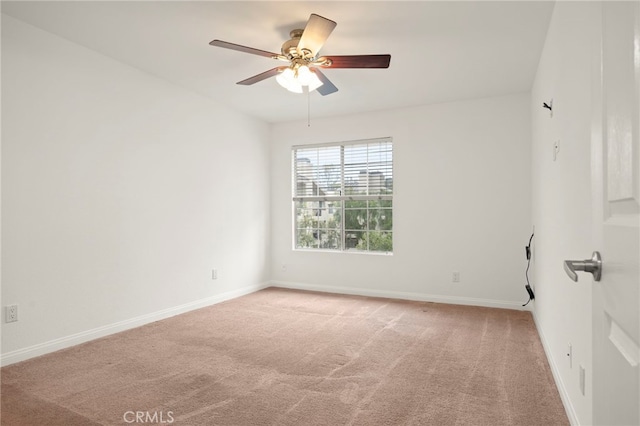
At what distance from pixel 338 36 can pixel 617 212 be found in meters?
2.76

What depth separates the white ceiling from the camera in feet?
8.75

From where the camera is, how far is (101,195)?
137 inches

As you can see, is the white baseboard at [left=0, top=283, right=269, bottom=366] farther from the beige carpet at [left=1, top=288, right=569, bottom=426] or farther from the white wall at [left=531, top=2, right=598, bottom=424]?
the white wall at [left=531, top=2, right=598, bottom=424]

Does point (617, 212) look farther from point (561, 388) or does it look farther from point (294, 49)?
point (294, 49)

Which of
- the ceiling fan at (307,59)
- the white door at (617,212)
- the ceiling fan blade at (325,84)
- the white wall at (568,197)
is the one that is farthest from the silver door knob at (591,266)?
the ceiling fan blade at (325,84)

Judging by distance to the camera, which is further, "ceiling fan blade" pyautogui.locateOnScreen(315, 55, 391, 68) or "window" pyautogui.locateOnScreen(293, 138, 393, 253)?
"window" pyautogui.locateOnScreen(293, 138, 393, 253)

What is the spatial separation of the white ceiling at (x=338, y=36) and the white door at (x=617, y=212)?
2.15 metres

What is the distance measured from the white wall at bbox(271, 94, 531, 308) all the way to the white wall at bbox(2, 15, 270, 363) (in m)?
1.93

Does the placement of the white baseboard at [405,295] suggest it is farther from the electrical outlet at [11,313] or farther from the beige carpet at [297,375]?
the electrical outlet at [11,313]

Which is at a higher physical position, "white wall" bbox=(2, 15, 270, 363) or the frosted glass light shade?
the frosted glass light shade

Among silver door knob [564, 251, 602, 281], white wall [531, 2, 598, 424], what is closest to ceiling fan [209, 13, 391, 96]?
white wall [531, 2, 598, 424]

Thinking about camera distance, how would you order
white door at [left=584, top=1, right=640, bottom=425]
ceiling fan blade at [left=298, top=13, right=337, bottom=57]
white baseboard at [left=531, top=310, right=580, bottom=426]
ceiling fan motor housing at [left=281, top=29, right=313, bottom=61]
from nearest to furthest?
1. white door at [left=584, top=1, right=640, bottom=425]
2. white baseboard at [left=531, top=310, right=580, bottom=426]
3. ceiling fan blade at [left=298, top=13, right=337, bottom=57]
4. ceiling fan motor housing at [left=281, top=29, right=313, bottom=61]

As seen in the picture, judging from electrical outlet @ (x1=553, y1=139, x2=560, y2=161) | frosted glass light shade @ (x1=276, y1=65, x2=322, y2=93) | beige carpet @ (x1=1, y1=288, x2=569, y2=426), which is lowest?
beige carpet @ (x1=1, y1=288, x2=569, y2=426)

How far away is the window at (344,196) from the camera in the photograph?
5316mm
